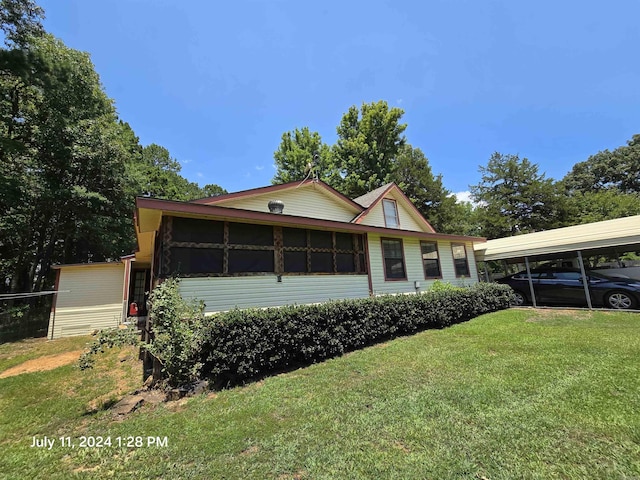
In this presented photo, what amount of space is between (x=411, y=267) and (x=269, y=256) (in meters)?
6.04

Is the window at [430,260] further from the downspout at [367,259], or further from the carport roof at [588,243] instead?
the downspout at [367,259]

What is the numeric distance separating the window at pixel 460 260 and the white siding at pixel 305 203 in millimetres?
4778

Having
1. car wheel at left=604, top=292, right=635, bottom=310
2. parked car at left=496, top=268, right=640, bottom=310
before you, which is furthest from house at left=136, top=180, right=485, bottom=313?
car wheel at left=604, top=292, right=635, bottom=310

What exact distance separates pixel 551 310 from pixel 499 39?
10276mm

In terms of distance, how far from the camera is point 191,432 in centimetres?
304

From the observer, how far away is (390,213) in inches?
517

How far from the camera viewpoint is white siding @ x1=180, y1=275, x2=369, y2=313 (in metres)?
5.70

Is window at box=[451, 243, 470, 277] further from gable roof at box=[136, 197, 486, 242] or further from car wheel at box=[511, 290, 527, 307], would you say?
gable roof at box=[136, 197, 486, 242]

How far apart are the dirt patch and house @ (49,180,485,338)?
316 centimetres

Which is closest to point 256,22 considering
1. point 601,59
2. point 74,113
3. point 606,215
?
point 74,113

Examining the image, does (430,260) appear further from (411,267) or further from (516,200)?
(516,200)

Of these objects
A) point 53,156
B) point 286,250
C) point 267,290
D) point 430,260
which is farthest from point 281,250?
point 53,156

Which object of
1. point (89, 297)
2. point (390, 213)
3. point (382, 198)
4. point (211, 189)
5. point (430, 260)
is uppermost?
point (211, 189)

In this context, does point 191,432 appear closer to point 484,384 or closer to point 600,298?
point 484,384
